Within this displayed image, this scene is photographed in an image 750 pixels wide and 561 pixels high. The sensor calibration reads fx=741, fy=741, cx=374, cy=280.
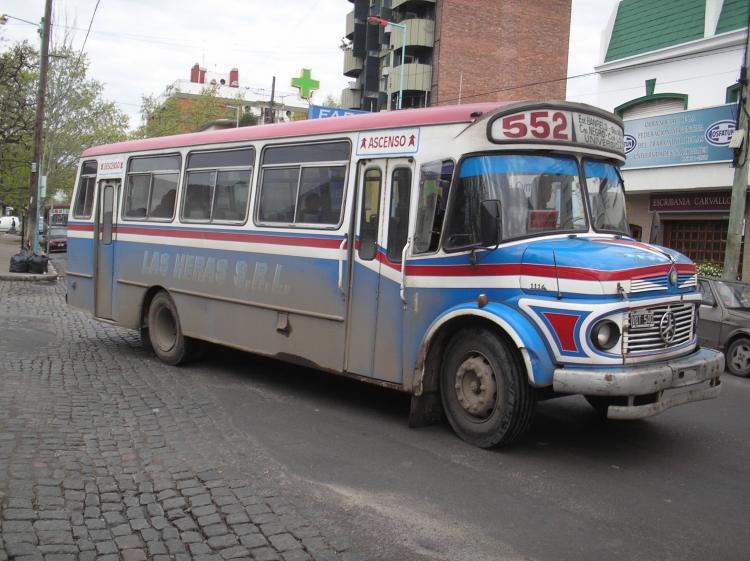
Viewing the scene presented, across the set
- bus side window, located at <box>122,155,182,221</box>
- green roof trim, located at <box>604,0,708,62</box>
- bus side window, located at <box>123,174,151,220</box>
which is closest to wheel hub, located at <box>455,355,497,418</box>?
bus side window, located at <box>122,155,182,221</box>

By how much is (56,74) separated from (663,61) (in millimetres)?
27315

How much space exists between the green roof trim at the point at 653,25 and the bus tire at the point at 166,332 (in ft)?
54.4

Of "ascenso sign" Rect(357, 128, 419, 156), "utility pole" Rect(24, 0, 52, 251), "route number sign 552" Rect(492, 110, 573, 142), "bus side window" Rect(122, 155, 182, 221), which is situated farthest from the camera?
"utility pole" Rect(24, 0, 52, 251)

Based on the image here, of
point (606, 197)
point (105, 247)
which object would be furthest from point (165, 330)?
point (606, 197)

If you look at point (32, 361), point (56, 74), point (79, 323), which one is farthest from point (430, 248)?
point (56, 74)

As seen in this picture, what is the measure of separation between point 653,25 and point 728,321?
12.6 metres

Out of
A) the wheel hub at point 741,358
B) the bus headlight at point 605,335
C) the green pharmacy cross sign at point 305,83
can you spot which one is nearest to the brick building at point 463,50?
the green pharmacy cross sign at point 305,83

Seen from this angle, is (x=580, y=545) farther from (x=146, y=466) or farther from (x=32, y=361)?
(x=32, y=361)

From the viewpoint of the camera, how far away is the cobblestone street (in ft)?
14.3

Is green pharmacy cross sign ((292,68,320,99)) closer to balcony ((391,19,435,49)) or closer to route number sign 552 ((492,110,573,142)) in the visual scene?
balcony ((391,19,435,49))

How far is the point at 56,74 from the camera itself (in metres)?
35.0

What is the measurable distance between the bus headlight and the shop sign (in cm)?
1510

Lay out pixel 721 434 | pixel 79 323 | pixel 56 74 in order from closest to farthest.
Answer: pixel 721 434, pixel 79 323, pixel 56 74

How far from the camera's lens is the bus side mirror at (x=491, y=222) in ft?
19.3
